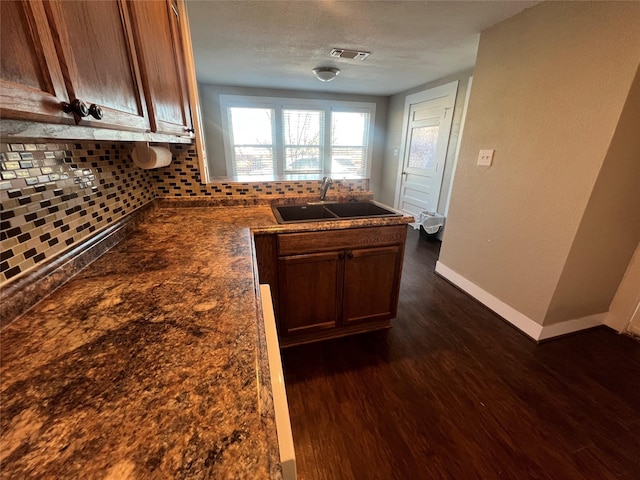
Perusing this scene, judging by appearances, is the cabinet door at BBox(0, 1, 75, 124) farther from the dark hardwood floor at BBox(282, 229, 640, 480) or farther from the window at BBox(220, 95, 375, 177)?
the window at BBox(220, 95, 375, 177)

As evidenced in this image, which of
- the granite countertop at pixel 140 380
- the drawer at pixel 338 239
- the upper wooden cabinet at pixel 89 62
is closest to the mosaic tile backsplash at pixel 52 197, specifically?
the granite countertop at pixel 140 380

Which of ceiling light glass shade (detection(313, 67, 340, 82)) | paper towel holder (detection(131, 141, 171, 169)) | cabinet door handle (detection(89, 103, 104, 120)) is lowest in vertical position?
paper towel holder (detection(131, 141, 171, 169))

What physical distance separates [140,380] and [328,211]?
4.99ft

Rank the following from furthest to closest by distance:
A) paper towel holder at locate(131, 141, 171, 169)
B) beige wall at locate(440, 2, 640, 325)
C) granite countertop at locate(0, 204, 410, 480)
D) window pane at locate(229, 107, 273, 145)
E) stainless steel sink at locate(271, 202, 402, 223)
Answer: window pane at locate(229, 107, 273, 145)
stainless steel sink at locate(271, 202, 402, 223)
beige wall at locate(440, 2, 640, 325)
paper towel holder at locate(131, 141, 171, 169)
granite countertop at locate(0, 204, 410, 480)

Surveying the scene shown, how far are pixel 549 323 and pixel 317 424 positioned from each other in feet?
5.67

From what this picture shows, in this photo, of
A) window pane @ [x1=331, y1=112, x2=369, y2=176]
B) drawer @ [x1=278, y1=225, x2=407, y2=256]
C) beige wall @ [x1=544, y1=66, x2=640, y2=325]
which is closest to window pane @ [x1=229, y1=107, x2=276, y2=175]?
window pane @ [x1=331, y1=112, x2=369, y2=176]

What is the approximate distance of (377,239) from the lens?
5.40 feet

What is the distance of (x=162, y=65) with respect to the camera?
106 cm

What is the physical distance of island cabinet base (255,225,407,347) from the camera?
1513 mm

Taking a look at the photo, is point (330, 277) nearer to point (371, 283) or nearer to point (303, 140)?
point (371, 283)

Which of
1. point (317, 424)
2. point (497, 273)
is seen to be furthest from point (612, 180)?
point (317, 424)

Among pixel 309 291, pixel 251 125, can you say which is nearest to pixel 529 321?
pixel 309 291

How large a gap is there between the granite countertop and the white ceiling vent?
2.54 metres

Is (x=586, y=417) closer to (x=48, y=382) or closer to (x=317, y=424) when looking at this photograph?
(x=317, y=424)
